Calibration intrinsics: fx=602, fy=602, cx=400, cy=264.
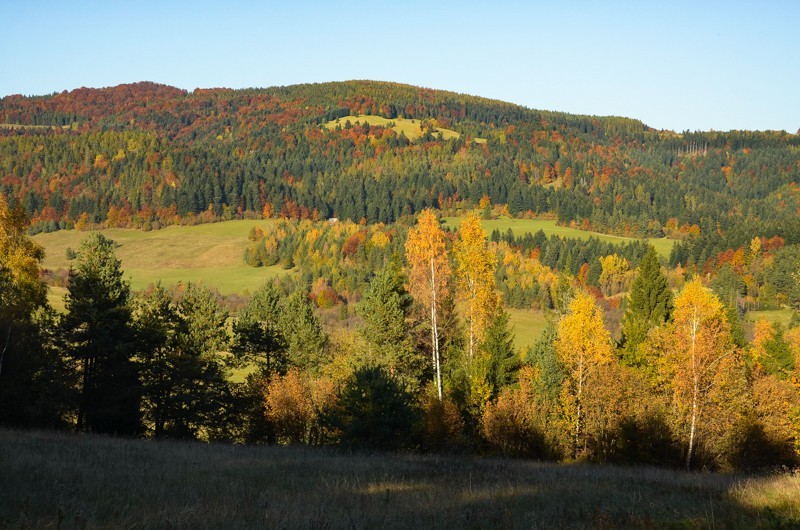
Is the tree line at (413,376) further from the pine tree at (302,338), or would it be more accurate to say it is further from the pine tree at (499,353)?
the pine tree at (302,338)

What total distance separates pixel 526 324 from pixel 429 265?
84.8m

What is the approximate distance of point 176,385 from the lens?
34906 millimetres

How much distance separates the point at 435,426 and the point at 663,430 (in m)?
12.4

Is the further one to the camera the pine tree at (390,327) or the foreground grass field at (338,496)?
the pine tree at (390,327)

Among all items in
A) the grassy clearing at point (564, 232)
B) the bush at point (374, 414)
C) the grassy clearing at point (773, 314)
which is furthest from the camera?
the grassy clearing at point (564, 232)

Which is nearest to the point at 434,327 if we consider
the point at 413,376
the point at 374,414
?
the point at 413,376

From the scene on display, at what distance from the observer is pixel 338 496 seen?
Answer: 1138 cm

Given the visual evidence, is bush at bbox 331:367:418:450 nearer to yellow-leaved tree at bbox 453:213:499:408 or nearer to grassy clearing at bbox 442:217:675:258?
yellow-leaved tree at bbox 453:213:499:408

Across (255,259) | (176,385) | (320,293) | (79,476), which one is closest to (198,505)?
(79,476)

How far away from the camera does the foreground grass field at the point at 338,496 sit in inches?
341

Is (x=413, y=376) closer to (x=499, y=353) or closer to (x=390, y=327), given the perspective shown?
(x=390, y=327)

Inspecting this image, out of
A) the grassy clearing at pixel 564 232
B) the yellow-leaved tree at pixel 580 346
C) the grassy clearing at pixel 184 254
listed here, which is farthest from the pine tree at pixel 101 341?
the grassy clearing at pixel 564 232

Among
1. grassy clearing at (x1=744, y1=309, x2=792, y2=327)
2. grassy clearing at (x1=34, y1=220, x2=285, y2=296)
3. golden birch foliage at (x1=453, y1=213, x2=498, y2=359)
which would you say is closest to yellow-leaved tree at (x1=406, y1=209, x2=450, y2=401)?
golden birch foliage at (x1=453, y1=213, x2=498, y2=359)

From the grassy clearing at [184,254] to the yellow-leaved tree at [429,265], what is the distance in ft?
324
